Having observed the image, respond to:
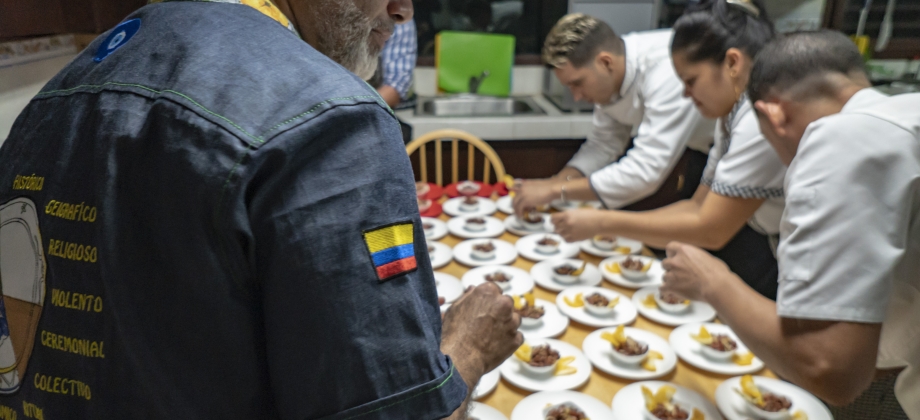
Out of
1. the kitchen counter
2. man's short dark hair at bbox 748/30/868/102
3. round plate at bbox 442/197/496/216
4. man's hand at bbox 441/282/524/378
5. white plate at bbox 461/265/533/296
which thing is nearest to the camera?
man's hand at bbox 441/282/524/378

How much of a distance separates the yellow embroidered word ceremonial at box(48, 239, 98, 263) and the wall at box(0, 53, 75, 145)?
935mm

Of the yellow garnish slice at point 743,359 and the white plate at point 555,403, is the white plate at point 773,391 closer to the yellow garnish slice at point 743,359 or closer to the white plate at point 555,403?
the yellow garnish slice at point 743,359

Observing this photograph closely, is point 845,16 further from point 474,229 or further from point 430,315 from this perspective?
point 430,315

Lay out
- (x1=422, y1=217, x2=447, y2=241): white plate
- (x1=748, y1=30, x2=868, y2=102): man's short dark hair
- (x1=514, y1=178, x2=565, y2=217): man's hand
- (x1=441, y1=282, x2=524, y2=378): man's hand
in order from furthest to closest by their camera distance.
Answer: (x1=514, y1=178, x2=565, y2=217): man's hand → (x1=422, y1=217, x2=447, y2=241): white plate → (x1=748, y1=30, x2=868, y2=102): man's short dark hair → (x1=441, y1=282, x2=524, y2=378): man's hand

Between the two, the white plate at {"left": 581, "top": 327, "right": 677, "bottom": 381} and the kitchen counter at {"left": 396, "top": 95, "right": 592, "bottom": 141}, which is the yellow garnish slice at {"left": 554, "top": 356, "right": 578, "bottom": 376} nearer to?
the white plate at {"left": 581, "top": 327, "right": 677, "bottom": 381}

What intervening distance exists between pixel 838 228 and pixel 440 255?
1100 mm

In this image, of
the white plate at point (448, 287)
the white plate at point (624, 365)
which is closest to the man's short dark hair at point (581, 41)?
the white plate at point (448, 287)

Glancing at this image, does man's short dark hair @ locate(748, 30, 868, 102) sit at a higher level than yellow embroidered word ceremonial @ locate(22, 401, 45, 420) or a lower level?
higher

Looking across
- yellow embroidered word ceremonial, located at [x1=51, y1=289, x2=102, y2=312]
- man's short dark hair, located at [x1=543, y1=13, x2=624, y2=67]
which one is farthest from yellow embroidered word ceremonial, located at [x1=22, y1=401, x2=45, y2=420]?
man's short dark hair, located at [x1=543, y1=13, x2=624, y2=67]

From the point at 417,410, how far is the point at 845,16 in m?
3.89

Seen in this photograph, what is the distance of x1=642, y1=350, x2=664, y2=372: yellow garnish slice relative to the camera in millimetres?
1229

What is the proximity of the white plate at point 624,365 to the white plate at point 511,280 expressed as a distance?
0.92 feet

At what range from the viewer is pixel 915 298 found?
0.98 metres

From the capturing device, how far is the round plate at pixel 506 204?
7.07ft
